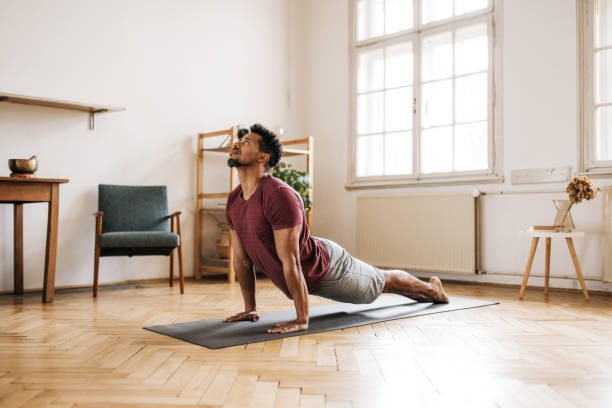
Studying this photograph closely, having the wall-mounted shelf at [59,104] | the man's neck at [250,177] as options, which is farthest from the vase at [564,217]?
the wall-mounted shelf at [59,104]

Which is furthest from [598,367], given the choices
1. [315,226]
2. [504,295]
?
[315,226]

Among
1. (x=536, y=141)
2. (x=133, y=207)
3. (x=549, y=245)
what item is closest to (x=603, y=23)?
(x=536, y=141)

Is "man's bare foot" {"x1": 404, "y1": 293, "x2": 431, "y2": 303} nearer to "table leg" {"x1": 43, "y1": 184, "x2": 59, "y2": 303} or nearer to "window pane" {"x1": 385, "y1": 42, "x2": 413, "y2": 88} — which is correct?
Answer: "table leg" {"x1": 43, "y1": 184, "x2": 59, "y2": 303}

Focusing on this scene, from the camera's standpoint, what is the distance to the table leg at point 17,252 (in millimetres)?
3924

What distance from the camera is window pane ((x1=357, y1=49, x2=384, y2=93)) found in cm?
562

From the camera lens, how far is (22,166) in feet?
11.8

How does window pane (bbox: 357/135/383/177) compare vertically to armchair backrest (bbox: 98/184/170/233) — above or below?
above

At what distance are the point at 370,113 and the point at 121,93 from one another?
7.63ft

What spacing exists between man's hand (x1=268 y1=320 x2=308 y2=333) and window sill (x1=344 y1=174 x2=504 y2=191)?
2.65 metres

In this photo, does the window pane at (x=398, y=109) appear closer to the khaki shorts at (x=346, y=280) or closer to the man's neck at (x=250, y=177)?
the khaki shorts at (x=346, y=280)

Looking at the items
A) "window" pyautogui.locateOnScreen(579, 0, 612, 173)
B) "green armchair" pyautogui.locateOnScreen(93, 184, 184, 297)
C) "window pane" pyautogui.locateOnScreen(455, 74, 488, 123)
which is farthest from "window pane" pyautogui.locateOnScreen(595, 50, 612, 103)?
"green armchair" pyautogui.locateOnScreen(93, 184, 184, 297)

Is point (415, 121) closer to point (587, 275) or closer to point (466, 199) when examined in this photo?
point (466, 199)

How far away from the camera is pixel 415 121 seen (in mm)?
5277

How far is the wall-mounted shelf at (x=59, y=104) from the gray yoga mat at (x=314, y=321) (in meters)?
1.99
